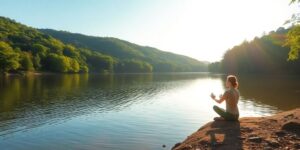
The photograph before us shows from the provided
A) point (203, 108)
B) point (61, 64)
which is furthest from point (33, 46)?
point (203, 108)

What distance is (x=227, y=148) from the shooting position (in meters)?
13.2

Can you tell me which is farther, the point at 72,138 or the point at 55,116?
the point at 55,116

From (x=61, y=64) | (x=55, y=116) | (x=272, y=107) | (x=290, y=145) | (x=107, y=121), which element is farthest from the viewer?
(x=61, y=64)

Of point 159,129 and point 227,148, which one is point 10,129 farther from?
point 227,148

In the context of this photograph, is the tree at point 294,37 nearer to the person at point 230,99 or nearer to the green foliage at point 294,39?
the green foliage at point 294,39

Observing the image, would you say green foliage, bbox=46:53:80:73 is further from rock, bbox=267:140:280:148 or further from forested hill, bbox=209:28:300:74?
rock, bbox=267:140:280:148

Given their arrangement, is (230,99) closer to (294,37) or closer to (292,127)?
(292,127)

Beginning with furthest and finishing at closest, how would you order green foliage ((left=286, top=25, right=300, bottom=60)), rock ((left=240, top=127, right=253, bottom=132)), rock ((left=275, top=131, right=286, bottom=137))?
green foliage ((left=286, top=25, right=300, bottom=60)) → rock ((left=240, top=127, right=253, bottom=132)) → rock ((left=275, top=131, right=286, bottom=137))

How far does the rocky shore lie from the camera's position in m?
13.3

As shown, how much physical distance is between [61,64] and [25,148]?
16278cm

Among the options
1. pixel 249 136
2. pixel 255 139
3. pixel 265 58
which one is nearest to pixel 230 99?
pixel 249 136

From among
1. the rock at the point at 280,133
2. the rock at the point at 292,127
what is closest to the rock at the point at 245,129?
the rock at the point at 280,133

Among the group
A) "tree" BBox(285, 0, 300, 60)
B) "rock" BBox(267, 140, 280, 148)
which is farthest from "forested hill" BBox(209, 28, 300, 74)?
"rock" BBox(267, 140, 280, 148)

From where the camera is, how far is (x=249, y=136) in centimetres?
1468
